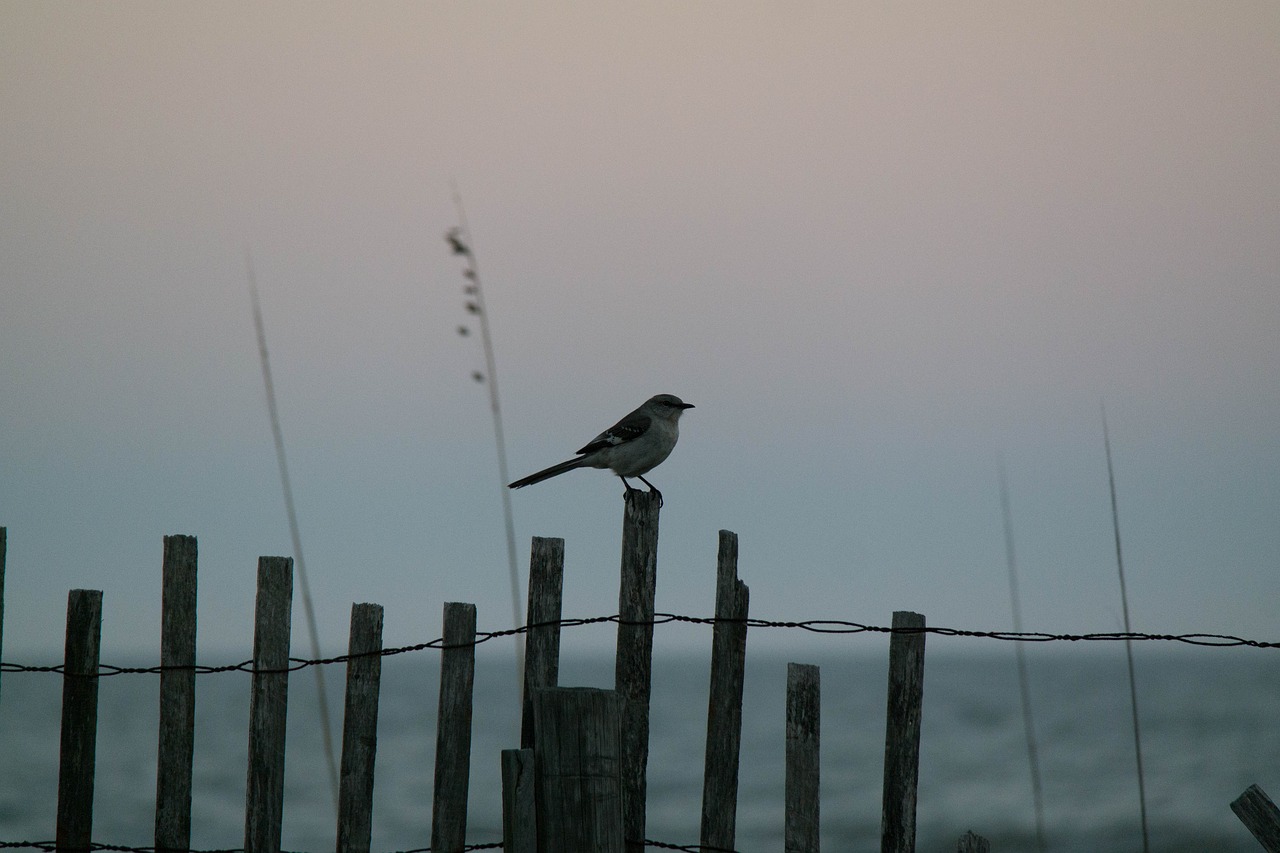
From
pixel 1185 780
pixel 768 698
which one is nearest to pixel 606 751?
pixel 1185 780

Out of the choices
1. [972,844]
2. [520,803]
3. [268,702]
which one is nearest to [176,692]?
[268,702]

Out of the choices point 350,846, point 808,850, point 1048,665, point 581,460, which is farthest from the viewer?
point 1048,665

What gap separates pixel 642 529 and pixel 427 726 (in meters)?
24.2

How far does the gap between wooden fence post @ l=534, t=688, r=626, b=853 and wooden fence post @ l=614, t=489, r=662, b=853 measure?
0.36 m

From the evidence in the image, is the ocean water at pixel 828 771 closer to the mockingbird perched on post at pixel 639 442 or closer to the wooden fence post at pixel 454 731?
the mockingbird perched on post at pixel 639 442

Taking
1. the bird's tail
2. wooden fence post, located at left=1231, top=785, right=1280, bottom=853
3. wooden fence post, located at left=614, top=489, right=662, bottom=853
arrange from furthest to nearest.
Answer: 1. the bird's tail
2. wooden fence post, located at left=614, top=489, right=662, bottom=853
3. wooden fence post, located at left=1231, top=785, right=1280, bottom=853

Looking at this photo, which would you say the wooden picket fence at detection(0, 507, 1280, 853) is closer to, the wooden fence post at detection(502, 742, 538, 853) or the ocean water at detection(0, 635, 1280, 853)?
the wooden fence post at detection(502, 742, 538, 853)

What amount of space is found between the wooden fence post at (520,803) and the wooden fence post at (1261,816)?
2.09 meters

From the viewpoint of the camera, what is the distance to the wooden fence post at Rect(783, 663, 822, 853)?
3.51 meters

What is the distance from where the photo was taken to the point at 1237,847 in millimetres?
14703

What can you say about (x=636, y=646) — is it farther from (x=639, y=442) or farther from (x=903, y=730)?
(x=639, y=442)

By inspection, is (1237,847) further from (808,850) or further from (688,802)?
(808,850)

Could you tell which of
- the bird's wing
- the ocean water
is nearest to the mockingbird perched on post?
the bird's wing

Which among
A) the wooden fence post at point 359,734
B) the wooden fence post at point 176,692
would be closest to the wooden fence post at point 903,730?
the wooden fence post at point 359,734
